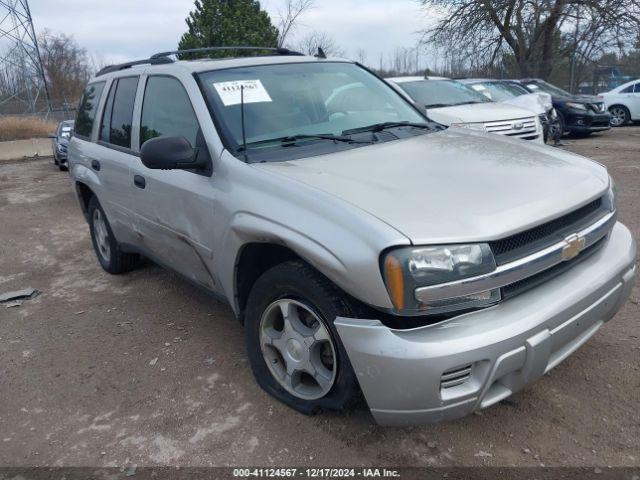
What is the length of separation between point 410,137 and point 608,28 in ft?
76.1

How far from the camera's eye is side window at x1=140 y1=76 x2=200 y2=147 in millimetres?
3326

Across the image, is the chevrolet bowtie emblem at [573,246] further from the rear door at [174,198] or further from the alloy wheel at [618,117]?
the alloy wheel at [618,117]

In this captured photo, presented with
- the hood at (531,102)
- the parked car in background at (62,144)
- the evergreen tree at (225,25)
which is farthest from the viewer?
the evergreen tree at (225,25)

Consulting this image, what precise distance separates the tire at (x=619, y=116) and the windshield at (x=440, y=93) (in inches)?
396

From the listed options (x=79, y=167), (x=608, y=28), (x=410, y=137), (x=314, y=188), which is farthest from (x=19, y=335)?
(x=608, y=28)

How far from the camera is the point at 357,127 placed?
11.4ft

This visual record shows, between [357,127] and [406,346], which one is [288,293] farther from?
[357,127]

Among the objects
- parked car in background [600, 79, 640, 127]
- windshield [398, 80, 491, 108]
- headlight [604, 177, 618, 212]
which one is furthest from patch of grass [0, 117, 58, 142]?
headlight [604, 177, 618, 212]

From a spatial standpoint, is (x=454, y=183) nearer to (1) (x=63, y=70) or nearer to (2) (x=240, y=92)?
(2) (x=240, y=92)

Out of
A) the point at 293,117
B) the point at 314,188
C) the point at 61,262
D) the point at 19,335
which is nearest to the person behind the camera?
the point at 314,188

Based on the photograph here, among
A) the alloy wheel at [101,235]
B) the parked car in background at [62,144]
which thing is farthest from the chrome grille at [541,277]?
the parked car in background at [62,144]

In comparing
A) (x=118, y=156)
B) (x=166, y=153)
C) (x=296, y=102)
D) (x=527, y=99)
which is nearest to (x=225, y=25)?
(x=527, y=99)

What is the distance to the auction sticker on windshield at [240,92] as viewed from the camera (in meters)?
3.23

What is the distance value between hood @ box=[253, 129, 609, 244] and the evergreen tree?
1169 cm
